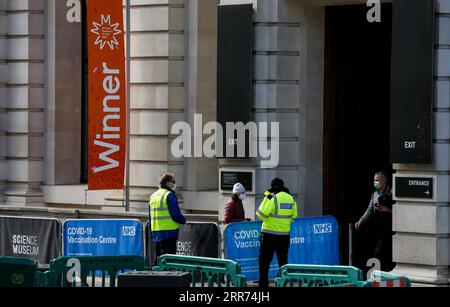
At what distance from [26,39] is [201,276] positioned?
14705 millimetres

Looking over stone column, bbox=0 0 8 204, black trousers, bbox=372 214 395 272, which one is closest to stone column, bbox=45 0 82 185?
stone column, bbox=0 0 8 204

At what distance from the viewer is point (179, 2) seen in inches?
1073

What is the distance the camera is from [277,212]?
20438mm

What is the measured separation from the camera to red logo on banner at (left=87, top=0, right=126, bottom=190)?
85.5 ft

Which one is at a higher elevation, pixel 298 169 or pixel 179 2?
pixel 179 2

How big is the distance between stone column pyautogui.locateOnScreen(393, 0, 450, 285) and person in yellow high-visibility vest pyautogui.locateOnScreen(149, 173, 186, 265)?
3.55m

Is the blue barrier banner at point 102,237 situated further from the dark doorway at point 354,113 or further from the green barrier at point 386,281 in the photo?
the green barrier at point 386,281

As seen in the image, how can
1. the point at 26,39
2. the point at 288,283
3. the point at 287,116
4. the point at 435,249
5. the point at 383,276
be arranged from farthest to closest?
the point at 26,39 < the point at 287,116 < the point at 435,249 < the point at 288,283 < the point at 383,276

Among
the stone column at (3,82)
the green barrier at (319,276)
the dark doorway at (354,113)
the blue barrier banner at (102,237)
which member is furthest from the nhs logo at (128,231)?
the stone column at (3,82)

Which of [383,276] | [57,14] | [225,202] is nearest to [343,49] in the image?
[225,202]

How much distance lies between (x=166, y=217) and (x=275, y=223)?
1.89m

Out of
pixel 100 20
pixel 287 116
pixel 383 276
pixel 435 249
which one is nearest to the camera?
pixel 383 276

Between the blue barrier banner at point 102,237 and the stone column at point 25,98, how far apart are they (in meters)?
6.79

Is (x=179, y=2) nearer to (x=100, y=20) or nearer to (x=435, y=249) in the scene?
(x=100, y=20)
